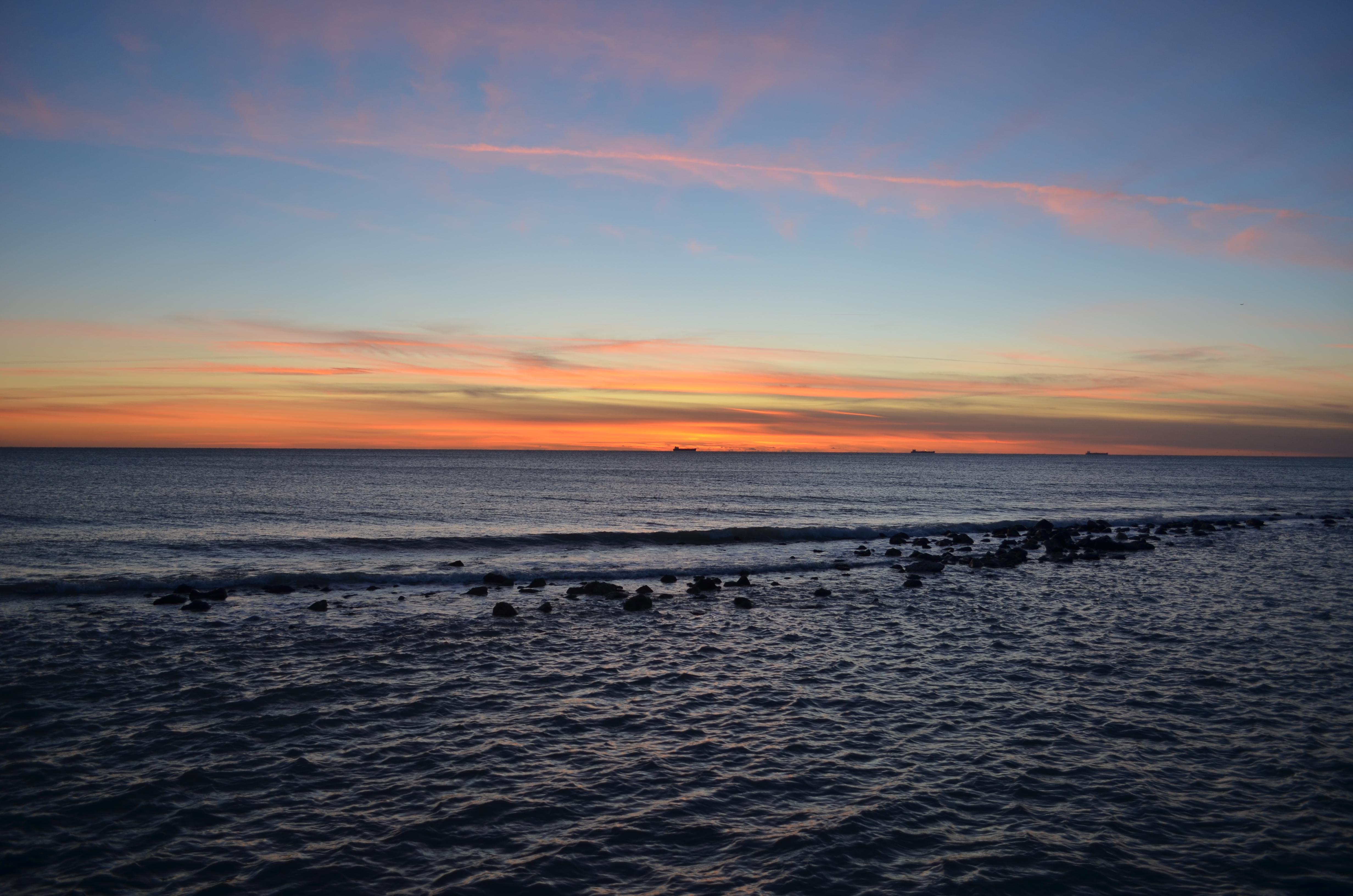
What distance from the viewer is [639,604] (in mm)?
24609

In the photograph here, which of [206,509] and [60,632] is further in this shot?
[206,509]

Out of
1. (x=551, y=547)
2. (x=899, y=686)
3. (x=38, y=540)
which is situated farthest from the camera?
(x=551, y=547)

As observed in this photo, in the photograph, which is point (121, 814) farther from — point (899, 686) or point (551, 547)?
point (551, 547)

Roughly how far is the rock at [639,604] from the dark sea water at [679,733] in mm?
948

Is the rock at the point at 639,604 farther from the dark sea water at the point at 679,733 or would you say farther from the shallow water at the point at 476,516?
the shallow water at the point at 476,516

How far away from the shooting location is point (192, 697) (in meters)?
14.8

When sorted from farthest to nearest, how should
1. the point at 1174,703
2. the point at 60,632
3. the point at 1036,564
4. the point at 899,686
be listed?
the point at 1036,564 < the point at 60,632 < the point at 899,686 < the point at 1174,703

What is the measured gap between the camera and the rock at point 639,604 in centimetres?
2442

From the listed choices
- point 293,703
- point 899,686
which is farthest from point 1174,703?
point 293,703

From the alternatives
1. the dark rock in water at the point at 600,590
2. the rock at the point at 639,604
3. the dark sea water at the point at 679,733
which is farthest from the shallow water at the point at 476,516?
the rock at the point at 639,604

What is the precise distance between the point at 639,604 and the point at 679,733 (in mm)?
11813

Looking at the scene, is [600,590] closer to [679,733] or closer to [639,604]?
[639,604]

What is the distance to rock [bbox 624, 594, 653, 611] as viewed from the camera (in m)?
24.4

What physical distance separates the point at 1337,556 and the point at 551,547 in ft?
134
